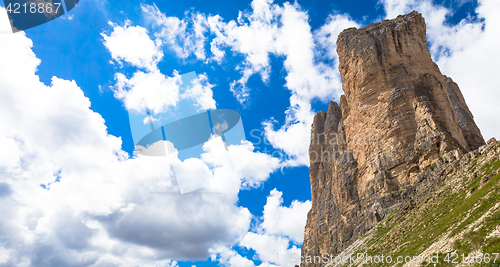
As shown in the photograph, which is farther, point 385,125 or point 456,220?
point 385,125

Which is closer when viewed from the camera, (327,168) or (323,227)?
(323,227)

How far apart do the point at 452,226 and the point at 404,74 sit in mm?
50899

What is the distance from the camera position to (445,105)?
186 feet

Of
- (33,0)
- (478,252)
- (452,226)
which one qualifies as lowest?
(478,252)

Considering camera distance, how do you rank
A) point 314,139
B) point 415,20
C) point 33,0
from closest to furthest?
point 33,0 → point 415,20 → point 314,139

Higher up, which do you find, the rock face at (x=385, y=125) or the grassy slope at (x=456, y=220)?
the rock face at (x=385, y=125)

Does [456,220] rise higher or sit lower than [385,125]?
lower

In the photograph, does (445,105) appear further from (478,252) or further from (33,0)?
(33,0)

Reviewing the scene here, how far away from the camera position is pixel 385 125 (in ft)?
199

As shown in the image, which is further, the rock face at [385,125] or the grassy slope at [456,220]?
the rock face at [385,125]

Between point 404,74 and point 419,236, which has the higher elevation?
point 404,74

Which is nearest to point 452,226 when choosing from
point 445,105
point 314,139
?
point 445,105

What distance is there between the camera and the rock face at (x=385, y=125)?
175ft

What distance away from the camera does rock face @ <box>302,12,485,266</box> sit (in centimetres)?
5324
